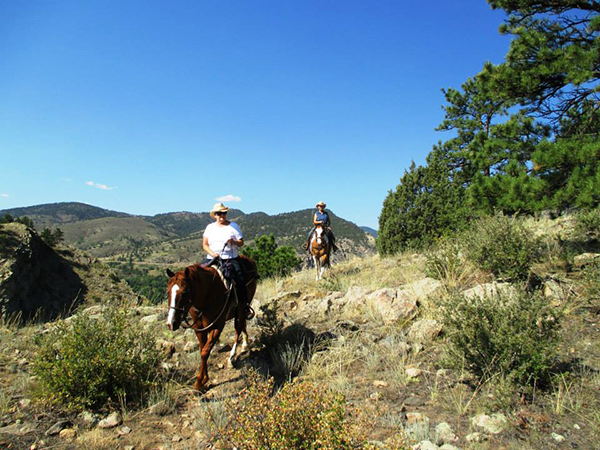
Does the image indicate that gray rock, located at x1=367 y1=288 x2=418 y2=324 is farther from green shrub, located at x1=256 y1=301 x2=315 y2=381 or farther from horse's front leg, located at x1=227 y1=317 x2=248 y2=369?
horse's front leg, located at x1=227 y1=317 x2=248 y2=369

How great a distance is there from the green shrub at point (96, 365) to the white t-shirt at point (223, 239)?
172 centimetres

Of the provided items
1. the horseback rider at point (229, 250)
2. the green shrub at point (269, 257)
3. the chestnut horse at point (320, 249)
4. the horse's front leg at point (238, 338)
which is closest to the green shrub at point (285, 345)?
the horse's front leg at point (238, 338)

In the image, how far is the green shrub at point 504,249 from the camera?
22.4 feet

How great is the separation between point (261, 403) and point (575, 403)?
3.20 m

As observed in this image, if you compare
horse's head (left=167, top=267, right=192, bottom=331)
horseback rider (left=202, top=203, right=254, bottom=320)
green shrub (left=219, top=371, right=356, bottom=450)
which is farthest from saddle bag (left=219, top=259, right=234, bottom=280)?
green shrub (left=219, top=371, right=356, bottom=450)

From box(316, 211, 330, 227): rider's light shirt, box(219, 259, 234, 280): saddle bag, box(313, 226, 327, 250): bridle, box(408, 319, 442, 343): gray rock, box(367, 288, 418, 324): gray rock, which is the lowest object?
box(408, 319, 442, 343): gray rock

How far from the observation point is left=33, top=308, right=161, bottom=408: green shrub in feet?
13.8

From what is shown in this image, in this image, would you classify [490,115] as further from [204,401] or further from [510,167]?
[204,401]

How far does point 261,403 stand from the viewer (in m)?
2.87

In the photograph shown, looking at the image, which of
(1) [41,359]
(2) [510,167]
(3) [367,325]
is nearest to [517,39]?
(2) [510,167]

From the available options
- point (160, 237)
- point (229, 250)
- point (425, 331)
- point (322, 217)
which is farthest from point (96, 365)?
point (160, 237)

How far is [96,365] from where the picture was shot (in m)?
4.37

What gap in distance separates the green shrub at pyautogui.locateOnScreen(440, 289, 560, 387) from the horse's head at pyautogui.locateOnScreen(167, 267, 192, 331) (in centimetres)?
342

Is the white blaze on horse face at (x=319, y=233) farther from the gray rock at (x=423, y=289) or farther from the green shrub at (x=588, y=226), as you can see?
the green shrub at (x=588, y=226)
